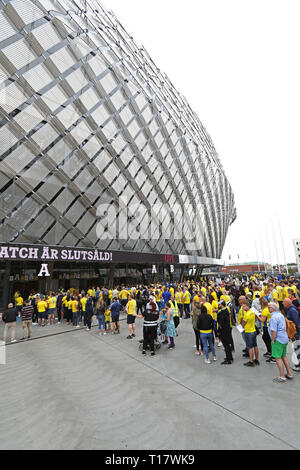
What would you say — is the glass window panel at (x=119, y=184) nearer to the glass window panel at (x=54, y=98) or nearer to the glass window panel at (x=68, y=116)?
the glass window panel at (x=68, y=116)

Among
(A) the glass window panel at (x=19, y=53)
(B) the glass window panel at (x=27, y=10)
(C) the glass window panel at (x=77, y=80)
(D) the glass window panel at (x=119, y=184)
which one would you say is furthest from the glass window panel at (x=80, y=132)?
(B) the glass window panel at (x=27, y=10)

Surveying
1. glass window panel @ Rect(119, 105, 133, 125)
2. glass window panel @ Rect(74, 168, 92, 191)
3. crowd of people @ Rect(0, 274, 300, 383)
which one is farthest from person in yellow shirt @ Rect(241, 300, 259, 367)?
glass window panel @ Rect(119, 105, 133, 125)

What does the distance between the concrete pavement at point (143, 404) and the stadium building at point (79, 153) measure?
8.19 m

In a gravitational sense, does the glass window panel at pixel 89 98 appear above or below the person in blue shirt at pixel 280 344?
above

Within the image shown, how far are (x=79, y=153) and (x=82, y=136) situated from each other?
61.0 inches

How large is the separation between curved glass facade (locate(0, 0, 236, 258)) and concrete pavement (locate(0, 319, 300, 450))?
42.4ft

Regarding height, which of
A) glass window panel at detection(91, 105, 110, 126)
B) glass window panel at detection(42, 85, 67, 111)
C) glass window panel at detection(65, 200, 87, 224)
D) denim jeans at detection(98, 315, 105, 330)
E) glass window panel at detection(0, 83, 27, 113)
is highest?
glass window panel at detection(91, 105, 110, 126)

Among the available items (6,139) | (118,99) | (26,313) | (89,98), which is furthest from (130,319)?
(118,99)

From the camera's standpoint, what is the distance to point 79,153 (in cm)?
1959

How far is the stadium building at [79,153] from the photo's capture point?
15.7 meters

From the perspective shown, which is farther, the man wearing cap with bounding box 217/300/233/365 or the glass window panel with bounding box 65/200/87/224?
the glass window panel with bounding box 65/200/87/224

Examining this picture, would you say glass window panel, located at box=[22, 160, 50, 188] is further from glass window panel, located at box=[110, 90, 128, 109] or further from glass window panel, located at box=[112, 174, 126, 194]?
glass window panel, located at box=[110, 90, 128, 109]

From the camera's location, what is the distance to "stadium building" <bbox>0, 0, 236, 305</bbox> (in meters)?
15.7
